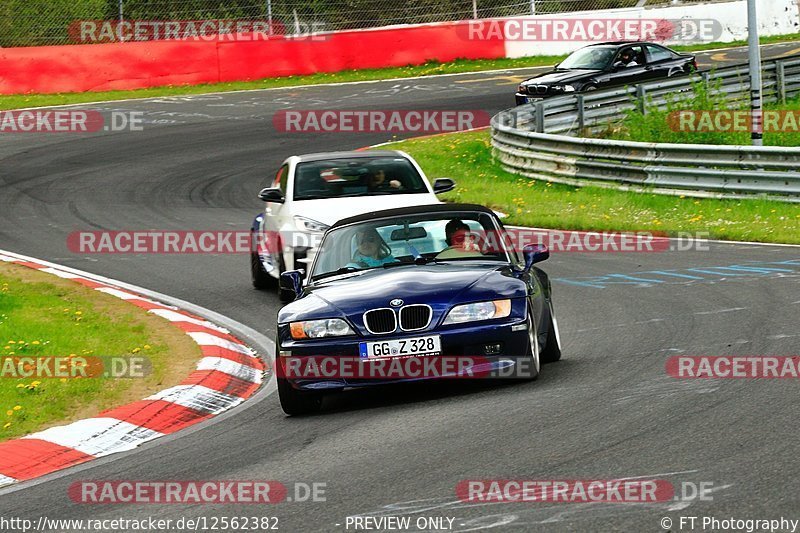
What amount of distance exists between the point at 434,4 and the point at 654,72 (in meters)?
9.62

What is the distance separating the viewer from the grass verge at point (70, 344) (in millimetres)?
9258

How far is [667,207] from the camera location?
20.7m

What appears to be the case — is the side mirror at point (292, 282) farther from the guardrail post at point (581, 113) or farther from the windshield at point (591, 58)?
the windshield at point (591, 58)

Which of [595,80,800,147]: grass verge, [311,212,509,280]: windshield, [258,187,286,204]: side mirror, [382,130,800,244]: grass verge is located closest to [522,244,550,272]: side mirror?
[311,212,509,280]: windshield

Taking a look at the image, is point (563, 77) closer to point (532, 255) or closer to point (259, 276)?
point (259, 276)

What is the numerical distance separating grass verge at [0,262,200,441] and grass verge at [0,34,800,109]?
19222 mm

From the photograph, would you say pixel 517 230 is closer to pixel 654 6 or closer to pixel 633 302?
pixel 633 302

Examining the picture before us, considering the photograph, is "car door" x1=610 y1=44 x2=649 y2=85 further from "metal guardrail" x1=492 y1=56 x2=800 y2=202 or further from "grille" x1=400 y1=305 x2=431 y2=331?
"grille" x1=400 y1=305 x2=431 y2=331

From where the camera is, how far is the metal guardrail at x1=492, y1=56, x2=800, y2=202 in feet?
66.0

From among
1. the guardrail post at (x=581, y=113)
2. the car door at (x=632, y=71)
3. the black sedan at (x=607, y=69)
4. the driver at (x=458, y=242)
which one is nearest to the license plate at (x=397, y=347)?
the driver at (x=458, y=242)

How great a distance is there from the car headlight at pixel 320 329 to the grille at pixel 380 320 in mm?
130

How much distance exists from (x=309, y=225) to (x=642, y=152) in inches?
379

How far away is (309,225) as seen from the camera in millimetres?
13867

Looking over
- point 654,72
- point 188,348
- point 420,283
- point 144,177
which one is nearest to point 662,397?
point 420,283
